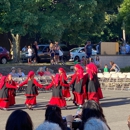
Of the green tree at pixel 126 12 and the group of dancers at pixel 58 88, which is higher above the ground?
the green tree at pixel 126 12

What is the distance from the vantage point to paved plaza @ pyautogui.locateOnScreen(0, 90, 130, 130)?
13656 millimetres

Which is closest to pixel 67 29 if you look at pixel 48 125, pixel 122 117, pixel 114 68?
pixel 114 68

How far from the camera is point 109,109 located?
1664cm

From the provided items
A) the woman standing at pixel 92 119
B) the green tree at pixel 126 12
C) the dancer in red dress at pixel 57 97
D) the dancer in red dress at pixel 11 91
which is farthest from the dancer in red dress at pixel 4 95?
the green tree at pixel 126 12

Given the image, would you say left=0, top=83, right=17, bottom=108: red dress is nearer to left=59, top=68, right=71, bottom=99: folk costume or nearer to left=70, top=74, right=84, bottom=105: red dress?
left=59, top=68, right=71, bottom=99: folk costume

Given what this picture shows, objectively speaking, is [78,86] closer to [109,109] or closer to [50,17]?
[109,109]

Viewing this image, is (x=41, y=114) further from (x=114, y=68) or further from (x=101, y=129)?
(x=114, y=68)

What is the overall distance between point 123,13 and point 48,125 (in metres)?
30.6

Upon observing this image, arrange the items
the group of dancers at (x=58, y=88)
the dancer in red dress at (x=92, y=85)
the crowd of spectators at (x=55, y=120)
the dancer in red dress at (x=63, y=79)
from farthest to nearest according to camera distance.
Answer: the dancer in red dress at (x=63, y=79) < the dancer in red dress at (x=92, y=85) < the group of dancers at (x=58, y=88) < the crowd of spectators at (x=55, y=120)

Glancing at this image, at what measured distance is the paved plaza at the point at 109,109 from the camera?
44.8 feet

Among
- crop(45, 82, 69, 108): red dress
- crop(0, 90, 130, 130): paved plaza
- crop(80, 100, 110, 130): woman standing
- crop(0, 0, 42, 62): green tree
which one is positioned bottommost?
crop(0, 90, 130, 130): paved plaza

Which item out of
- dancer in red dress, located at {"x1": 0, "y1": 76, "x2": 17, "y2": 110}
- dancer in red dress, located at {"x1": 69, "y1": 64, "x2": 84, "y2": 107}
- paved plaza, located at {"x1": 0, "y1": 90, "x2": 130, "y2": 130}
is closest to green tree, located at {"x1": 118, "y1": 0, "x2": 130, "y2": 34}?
paved plaza, located at {"x1": 0, "y1": 90, "x2": 130, "y2": 130}

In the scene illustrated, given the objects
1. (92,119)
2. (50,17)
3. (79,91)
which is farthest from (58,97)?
(50,17)

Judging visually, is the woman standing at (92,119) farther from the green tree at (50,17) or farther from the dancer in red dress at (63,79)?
the green tree at (50,17)
